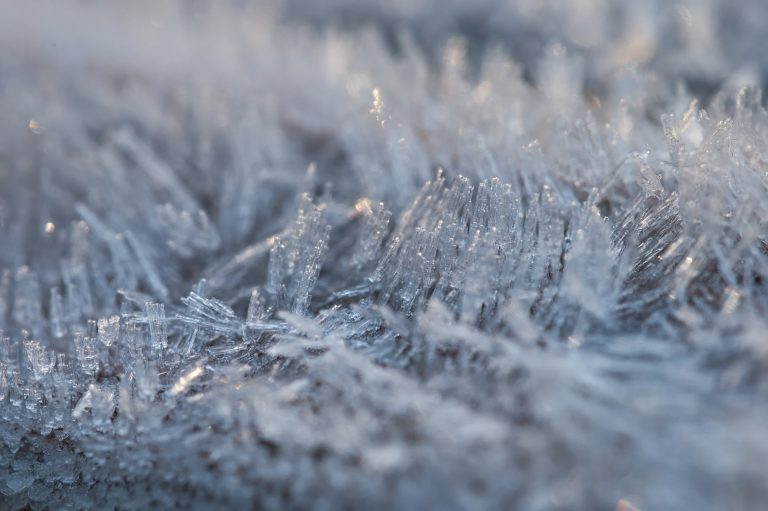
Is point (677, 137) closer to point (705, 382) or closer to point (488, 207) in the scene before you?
point (488, 207)

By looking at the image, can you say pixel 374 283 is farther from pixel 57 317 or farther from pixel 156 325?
pixel 57 317

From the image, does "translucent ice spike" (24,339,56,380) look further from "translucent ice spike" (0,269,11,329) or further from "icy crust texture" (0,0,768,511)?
"translucent ice spike" (0,269,11,329)

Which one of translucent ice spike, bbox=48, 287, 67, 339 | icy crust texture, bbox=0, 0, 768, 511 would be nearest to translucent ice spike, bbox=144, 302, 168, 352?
icy crust texture, bbox=0, 0, 768, 511

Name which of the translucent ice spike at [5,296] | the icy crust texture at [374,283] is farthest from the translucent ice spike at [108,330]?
the translucent ice spike at [5,296]

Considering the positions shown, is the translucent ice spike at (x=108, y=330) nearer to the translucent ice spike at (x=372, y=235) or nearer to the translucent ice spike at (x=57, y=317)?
the translucent ice spike at (x=57, y=317)

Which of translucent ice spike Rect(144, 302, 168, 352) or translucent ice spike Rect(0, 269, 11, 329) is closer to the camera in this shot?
translucent ice spike Rect(144, 302, 168, 352)

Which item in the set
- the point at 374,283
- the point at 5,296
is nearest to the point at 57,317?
the point at 5,296

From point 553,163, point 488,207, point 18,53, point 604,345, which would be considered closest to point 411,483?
point 604,345
